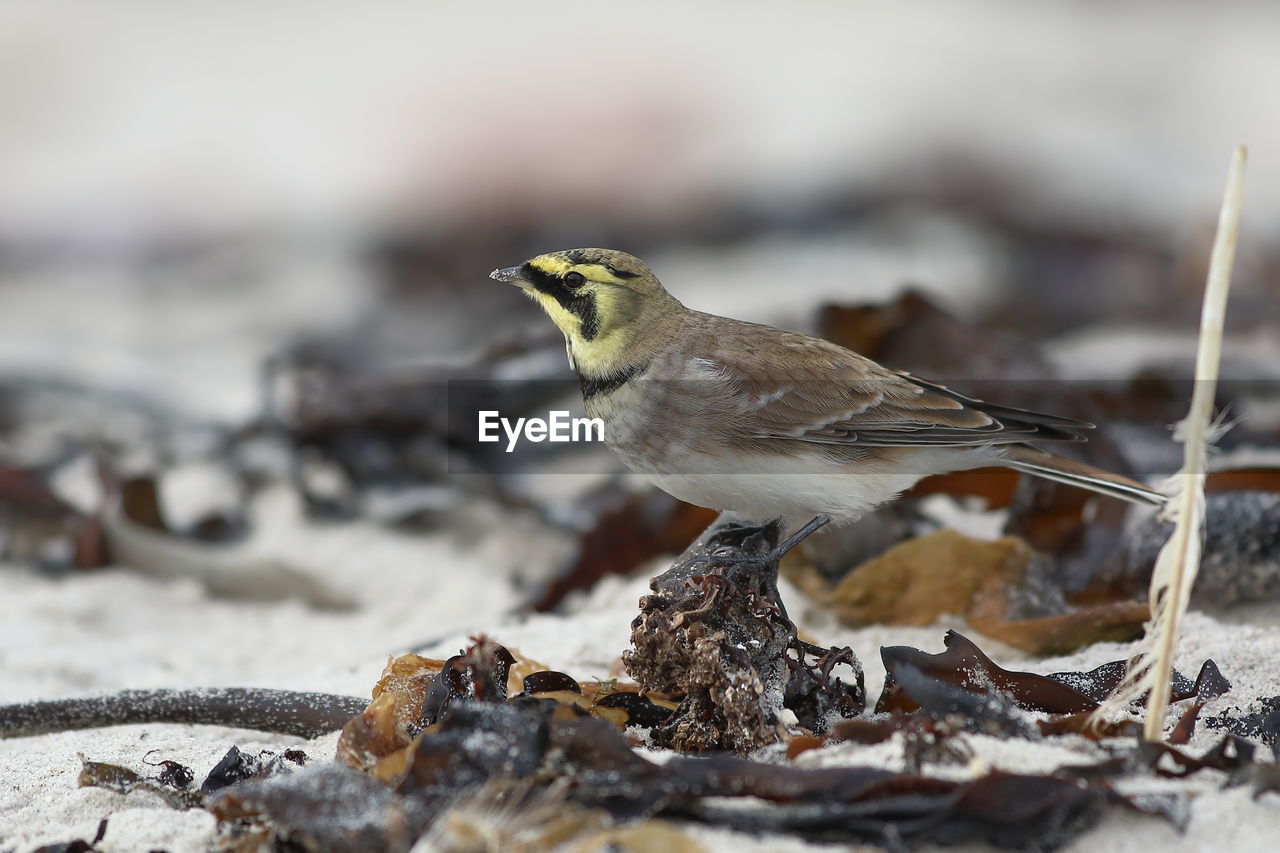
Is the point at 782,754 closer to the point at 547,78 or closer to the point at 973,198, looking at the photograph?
the point at 973,198

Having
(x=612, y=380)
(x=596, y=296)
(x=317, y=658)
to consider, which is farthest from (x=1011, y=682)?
(x=317, y=658)

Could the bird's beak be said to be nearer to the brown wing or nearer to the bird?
the bird

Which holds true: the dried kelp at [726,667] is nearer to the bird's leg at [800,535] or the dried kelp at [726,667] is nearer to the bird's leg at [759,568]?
the bird's leg at [759,568]

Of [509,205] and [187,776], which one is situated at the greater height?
[509,205]

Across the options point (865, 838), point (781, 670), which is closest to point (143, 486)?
point (781, 670)

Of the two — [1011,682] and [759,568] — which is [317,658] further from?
[1011,682]

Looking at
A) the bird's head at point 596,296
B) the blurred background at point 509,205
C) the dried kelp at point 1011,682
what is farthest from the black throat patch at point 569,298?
the dried kelp at point 1011,682
